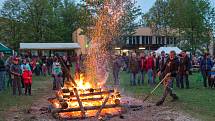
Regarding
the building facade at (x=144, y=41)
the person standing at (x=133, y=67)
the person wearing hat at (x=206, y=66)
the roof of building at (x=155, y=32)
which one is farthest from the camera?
the building facade at (x=144, y=41)

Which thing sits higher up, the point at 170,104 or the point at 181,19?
the point at 181,19

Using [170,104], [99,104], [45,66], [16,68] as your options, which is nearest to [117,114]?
[99,104]

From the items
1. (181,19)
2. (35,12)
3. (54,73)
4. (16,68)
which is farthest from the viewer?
(35,12)

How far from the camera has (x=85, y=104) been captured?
43.4ft

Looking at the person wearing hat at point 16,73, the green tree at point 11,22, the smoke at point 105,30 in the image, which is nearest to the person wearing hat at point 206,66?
the person wearing hat at point 16,73

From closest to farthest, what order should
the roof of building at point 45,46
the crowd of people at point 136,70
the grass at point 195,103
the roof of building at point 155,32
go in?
the grass at point 195,103
the crowd of people at point 136,70
the roof of building at point 45,46
the roof of building at point 155,32

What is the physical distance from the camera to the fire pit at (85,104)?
12.2m

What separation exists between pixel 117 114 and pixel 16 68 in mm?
8457

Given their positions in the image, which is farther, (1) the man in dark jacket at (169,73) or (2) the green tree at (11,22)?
(2) the green tree at (11,22)

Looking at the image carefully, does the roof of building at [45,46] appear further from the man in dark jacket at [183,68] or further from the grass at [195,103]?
the grass at [195,103]

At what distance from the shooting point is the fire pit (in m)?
12.2

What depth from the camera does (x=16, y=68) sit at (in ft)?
63.9

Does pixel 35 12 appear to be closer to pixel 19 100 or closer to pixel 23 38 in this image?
pixel 23 38

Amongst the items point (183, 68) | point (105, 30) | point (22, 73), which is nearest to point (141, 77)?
point (183, 68)
